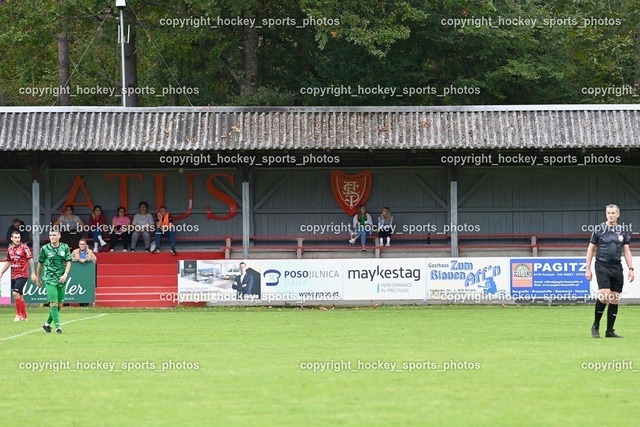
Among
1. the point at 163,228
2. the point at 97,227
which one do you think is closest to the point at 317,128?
the point at 163,228

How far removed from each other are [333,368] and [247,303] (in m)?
16.1

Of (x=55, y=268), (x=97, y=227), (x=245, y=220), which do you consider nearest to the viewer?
(x=55, y=268)

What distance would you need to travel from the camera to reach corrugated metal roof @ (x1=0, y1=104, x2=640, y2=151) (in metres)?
32.8

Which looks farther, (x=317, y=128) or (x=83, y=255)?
(x=317, y=128)

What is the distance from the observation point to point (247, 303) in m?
29.1

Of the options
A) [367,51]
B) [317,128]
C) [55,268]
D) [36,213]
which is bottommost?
[55,268]

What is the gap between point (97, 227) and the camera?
35094mm

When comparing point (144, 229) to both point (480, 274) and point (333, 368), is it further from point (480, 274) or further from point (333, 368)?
point (333, 368)

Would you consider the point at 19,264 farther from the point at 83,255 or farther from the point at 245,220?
the point at 245,220

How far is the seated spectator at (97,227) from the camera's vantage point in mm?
35031

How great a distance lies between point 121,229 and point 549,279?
1361 centimetres

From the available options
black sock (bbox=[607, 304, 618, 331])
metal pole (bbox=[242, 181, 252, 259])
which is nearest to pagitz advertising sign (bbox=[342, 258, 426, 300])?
metal pole (bbox=[242, 181, 252, 259])

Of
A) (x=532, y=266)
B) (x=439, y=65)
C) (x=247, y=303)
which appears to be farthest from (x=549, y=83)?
(x=247, y=303)

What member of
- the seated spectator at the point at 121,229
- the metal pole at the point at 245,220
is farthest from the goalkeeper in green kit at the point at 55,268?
the seated spectator at the point at 121,229
